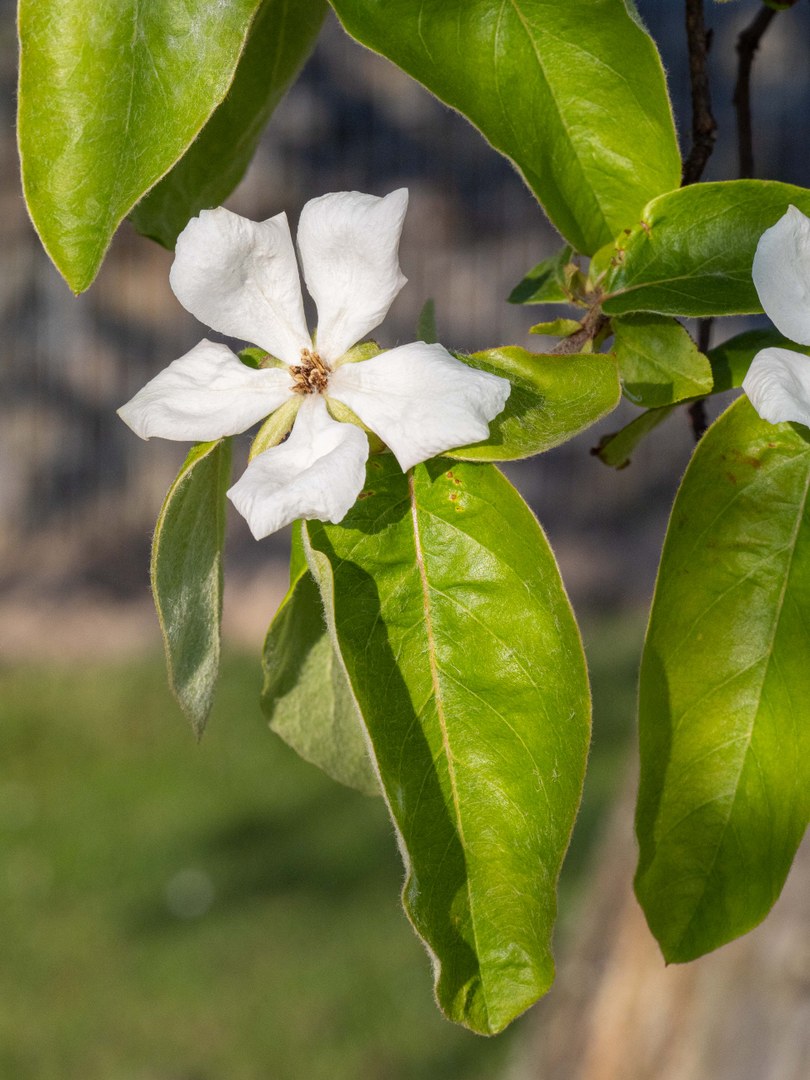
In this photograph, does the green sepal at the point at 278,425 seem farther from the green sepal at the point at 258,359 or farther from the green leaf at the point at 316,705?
the green leaf at the point at 316,705

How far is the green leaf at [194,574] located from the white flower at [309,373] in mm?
34

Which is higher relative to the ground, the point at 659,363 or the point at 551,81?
the point at 551,81

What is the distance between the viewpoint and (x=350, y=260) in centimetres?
80

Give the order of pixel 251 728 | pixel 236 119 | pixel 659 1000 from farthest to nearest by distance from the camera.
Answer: pixel 251 728 → pixel 659 1000 → pixel 236 119

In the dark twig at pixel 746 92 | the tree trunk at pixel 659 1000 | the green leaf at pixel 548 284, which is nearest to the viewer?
the green leaf at pixel 548 284

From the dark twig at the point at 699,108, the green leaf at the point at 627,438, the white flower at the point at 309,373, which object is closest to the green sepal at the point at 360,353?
the white flower at the point at 309,373

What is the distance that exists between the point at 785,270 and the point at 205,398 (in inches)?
14.0

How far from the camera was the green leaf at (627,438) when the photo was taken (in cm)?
91

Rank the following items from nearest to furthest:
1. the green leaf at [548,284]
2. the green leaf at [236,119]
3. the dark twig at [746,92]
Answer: the green leaf at [548,284] < the green leaf at [236,119] < the dark twig at [746,92]

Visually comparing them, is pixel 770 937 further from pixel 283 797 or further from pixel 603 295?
pixel 283 797

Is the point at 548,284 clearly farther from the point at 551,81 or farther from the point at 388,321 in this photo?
the point at 388,321

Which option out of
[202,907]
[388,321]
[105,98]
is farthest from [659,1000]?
[388,321]

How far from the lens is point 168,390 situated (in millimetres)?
769

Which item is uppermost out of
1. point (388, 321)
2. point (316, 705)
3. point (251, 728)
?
point (316, 705)
